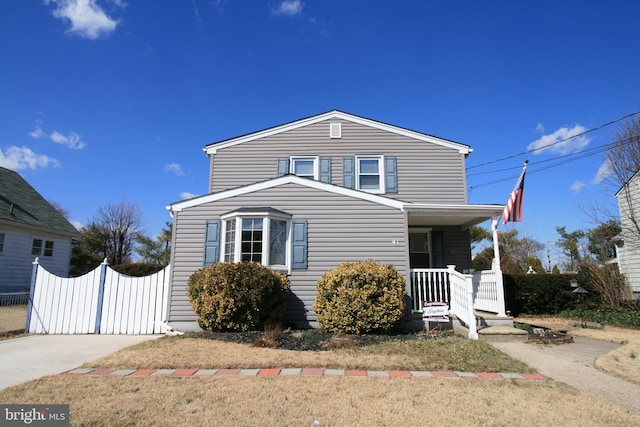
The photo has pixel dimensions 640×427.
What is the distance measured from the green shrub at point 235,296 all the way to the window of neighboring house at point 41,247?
48.7 feet

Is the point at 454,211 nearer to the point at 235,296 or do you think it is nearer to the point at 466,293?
the point at 466,293

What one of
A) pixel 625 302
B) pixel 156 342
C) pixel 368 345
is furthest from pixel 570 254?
pixel 156 342

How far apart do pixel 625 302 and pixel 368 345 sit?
9.65 meters

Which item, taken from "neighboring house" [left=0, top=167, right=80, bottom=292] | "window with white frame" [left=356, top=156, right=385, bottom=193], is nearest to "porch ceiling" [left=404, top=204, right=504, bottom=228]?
"window with white frame" [left=356, top=156, right=385, bottom=193]

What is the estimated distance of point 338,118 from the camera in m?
13.3

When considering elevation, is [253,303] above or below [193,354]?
above

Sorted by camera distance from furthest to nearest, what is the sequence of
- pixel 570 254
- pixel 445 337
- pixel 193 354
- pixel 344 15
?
pixel 570 254 < pixel 344 15 < pixel 445 337 < pixel 193 354

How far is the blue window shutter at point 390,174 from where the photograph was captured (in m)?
12.5

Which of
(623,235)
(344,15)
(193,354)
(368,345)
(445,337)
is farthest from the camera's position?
(623,235)

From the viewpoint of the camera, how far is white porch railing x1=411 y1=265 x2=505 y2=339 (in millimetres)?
8117

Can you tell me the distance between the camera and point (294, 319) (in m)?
9.27

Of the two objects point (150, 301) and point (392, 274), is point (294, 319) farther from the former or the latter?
point (150, 301)

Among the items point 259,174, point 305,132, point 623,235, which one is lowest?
point 623,235

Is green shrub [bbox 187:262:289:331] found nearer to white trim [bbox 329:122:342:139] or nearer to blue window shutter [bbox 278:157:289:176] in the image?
blue window shutter [bbox 278:157:289:176]
